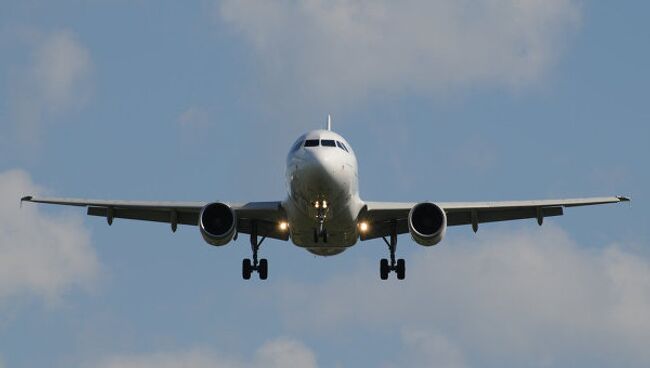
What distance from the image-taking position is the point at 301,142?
3812 centimetres

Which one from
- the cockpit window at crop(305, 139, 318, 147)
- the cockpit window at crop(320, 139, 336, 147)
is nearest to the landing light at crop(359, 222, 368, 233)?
Result: the cockpit window at crop(320, 139, 336, 147)

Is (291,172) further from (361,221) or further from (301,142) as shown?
(361,221)

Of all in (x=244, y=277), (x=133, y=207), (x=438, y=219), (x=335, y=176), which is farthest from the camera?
(x=244, y=277)

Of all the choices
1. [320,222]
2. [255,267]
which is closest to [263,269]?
[255,267]

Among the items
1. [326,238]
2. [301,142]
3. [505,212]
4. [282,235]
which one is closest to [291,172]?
[301,142]

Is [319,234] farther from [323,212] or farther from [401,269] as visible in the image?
[401,269]

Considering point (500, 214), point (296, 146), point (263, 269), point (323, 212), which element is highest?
point (296, 146)

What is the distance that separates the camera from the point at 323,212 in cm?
3822

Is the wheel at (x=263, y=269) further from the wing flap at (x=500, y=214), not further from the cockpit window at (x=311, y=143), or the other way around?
the cockpit window at (x=311, y=143)

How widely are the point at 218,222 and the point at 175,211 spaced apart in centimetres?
351

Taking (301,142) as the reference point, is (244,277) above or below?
below

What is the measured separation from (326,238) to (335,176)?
4.26 m

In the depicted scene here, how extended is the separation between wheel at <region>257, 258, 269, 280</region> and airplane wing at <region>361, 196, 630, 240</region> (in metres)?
3.57

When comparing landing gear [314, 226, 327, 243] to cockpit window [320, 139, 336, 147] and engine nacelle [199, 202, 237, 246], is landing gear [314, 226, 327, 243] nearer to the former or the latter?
engine nacelle [199, 202, 237, 246]
